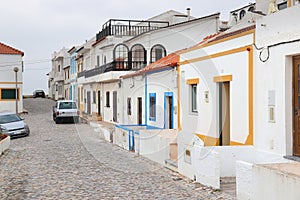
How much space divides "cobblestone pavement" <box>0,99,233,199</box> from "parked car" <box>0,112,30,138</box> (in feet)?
14.4

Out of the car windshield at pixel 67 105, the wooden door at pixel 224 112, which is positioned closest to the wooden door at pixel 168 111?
the wooden door at pixel 224 112

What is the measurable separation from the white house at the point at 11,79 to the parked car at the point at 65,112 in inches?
297

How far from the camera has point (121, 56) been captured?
2839cm

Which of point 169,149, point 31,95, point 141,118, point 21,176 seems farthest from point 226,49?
point 31,95

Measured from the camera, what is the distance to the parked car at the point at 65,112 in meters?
31.7

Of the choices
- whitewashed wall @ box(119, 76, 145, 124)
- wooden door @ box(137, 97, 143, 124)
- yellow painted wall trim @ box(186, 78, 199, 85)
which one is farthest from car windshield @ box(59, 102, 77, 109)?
yellow painted wall trim @ box(186, 78, 199, 85)

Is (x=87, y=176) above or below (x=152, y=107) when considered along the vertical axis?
below

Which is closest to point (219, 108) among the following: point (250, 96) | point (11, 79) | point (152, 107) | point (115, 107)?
point (250, 96)

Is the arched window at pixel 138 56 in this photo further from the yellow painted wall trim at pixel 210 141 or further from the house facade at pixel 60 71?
the house facade at pixel 60 71

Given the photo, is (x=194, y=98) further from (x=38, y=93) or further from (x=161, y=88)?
(x=38, y=93)

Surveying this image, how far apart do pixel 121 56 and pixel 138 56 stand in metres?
2.33

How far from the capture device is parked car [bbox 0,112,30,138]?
22453mm

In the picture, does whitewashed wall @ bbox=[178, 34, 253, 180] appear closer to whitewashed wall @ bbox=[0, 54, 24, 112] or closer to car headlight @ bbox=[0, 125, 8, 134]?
car headlight @ bbox=[0, 125, 8, 134]

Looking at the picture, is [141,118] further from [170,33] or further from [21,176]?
[21,176]
